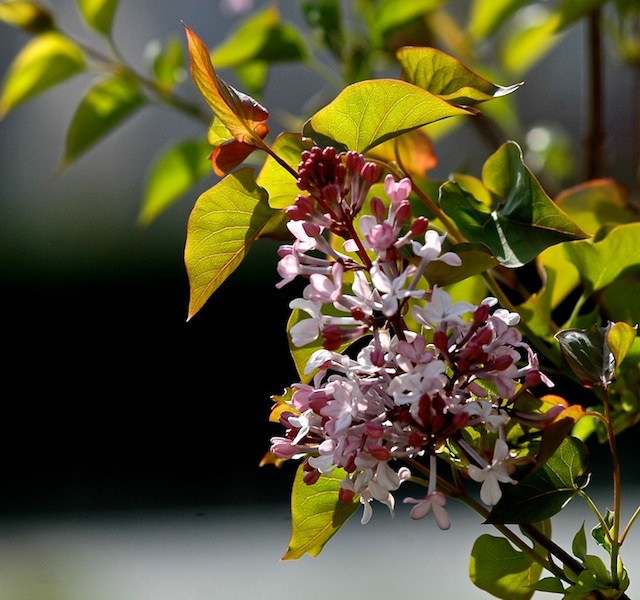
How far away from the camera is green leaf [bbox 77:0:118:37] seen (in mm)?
498

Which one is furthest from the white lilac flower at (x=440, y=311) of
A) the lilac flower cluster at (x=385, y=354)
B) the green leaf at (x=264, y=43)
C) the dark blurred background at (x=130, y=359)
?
the dark blurred background at (x=130, y=359)

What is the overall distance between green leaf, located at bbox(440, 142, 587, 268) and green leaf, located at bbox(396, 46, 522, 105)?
27mm

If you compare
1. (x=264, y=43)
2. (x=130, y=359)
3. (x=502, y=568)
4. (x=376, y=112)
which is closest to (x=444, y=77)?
(x=376, y=112)

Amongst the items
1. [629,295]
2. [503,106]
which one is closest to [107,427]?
[503,106]

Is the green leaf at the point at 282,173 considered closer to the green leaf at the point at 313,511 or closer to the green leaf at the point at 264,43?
the green leaf at the point at 313,511

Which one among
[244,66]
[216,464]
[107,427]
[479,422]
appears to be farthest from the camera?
[107,427]

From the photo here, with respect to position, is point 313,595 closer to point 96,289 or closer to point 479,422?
point 479,422

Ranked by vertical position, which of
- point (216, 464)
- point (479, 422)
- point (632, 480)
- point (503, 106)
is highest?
point (479, 422)

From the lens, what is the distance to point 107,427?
1.81 meters

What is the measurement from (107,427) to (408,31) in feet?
4.60

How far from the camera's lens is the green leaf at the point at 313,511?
0.77 feet

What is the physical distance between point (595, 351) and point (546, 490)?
0.11 ft

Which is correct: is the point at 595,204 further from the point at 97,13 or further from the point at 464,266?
the point at 97,13

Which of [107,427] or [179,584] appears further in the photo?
[107,427]
